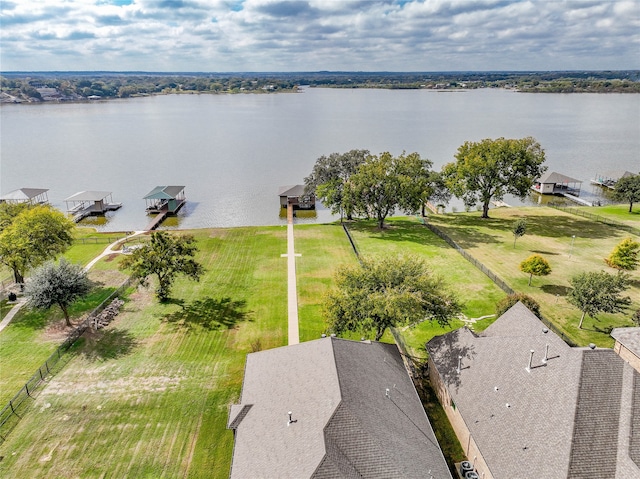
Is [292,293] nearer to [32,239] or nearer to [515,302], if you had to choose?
[515,302]

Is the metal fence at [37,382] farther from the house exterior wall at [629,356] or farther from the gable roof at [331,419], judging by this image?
the house exterior wall at [629,356]

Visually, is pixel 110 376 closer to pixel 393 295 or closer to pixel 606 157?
pixel 393 295

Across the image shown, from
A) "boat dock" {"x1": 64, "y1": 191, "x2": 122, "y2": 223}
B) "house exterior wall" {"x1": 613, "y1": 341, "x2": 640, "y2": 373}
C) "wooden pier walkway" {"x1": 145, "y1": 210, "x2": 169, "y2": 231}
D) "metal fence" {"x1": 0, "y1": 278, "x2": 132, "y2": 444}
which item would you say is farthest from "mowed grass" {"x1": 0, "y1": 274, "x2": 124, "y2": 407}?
"house exterior wall" {"x1": 613, "y1": 341, "x2": 640, "y2": 373}

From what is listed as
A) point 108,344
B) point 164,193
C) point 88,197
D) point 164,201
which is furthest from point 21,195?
point 108,344

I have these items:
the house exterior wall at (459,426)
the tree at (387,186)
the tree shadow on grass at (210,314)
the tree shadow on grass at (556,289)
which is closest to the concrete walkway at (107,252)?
the tree shadow on grass at (210,314)

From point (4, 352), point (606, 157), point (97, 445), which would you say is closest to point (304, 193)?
point (4, 352)
